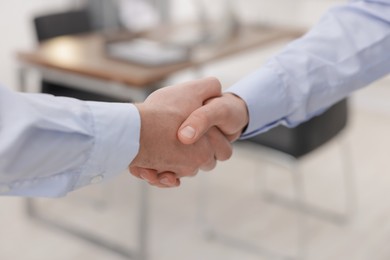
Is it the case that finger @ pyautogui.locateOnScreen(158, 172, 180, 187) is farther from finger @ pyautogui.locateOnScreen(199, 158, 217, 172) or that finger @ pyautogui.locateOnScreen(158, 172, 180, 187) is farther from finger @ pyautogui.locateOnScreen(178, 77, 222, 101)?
finger @ pyautogui.locateOnScreen(178, 77, 222, 101)

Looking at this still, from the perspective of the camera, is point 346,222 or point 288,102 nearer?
point 288,102

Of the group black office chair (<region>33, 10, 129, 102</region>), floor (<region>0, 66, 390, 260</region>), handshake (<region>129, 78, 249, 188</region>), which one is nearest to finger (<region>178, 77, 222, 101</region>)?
handshake (<region>129, 78, 249, 188</region>)

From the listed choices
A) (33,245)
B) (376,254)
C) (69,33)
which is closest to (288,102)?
(376,254)

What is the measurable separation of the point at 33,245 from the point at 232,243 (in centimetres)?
81

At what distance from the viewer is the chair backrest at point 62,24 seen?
270 centimetres

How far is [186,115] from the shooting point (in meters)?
1.31

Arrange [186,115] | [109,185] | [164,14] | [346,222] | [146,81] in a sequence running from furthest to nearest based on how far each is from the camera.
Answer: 1. [164,14]
2. [109,185]
3. [346,222]
4. [146,81]
5. [186,115]

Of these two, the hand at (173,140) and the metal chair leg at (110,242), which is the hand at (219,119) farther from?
the metal chair leg at (110,242)

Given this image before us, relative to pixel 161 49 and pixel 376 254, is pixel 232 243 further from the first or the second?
pixel 161 49

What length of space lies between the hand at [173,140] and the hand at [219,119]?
0.03 meters

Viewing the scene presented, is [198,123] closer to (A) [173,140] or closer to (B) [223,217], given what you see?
(A) [173,140]

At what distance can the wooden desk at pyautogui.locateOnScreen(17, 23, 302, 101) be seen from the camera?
200 centimetres

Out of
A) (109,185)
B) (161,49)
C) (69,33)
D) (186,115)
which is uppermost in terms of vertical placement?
(186,115)

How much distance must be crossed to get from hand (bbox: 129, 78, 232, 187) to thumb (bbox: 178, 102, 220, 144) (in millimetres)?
28
